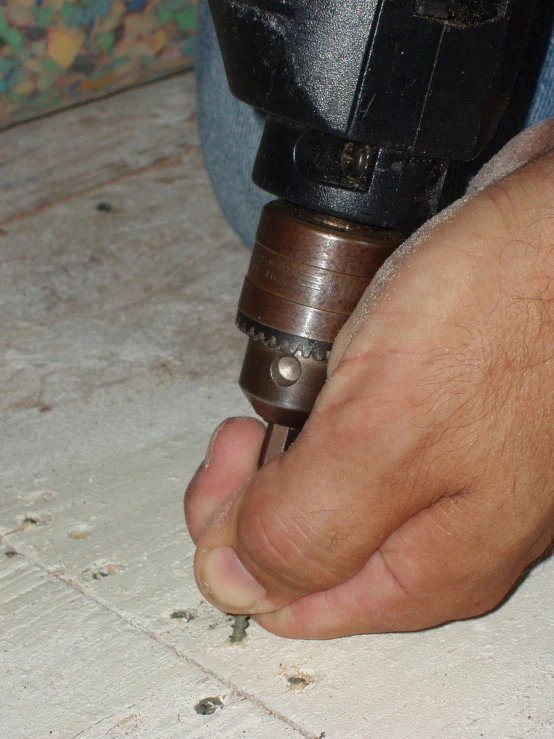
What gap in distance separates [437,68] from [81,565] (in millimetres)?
528

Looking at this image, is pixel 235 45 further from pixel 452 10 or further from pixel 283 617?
pixel 283 617

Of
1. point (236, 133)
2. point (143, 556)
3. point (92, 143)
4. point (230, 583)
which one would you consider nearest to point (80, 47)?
point (92, 143)

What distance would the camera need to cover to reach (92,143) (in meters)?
1.83

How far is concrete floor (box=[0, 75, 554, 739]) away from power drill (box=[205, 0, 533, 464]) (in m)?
0.21

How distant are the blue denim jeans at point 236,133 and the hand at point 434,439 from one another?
0.98 ft

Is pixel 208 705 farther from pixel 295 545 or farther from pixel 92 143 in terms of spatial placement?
pixel 92 143

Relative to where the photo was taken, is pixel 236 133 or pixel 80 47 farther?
pixel 80 47

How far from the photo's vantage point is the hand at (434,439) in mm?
670

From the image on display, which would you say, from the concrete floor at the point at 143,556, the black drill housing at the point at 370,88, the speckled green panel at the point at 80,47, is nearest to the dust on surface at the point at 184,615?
the concrete floor at the point at 143,556

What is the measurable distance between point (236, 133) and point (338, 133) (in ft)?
2.06

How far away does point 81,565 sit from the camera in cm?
88

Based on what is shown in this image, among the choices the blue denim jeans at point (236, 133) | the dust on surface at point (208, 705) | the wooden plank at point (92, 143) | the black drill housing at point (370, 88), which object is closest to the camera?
the black drill housing at point (370, 88)

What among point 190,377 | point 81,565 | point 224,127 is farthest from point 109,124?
point 81,565

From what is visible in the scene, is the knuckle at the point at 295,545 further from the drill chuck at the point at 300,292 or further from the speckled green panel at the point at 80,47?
the speckled green panel at the point at 80,47
